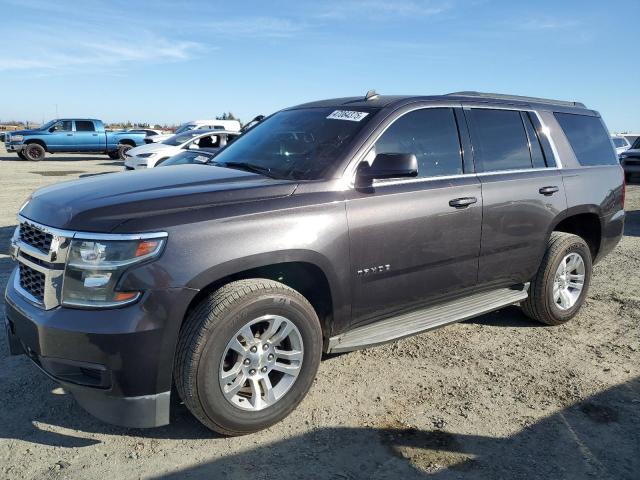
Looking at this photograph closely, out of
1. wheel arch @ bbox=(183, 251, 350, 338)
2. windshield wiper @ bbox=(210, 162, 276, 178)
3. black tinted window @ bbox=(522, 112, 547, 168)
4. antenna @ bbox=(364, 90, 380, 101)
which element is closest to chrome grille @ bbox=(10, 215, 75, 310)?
wheel arch @ bbox=(183, 251, 350, 338)

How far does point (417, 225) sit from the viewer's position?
3443 millimetres

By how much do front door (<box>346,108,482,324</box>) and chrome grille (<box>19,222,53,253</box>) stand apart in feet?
5.46

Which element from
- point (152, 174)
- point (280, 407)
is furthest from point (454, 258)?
point (152, 174)

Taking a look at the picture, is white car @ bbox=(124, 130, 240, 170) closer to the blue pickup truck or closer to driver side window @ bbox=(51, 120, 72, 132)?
the blue pickup truck

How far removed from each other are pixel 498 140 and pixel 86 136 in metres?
23.5

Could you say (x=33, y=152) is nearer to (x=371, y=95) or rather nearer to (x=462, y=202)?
(x=371, y=95)

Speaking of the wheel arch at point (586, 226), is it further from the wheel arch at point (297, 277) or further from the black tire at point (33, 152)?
the black tire at point (33, 152)

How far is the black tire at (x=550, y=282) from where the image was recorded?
4.41 metres

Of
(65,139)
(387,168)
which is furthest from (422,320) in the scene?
(65,139)

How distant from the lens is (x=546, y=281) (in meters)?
4.43

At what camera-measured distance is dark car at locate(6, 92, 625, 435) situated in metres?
2.55

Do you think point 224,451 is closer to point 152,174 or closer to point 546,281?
point 152,174

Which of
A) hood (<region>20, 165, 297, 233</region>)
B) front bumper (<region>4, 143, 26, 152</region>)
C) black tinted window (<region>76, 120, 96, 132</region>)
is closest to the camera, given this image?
hood (<region>20, 165, 297, 233</region>)

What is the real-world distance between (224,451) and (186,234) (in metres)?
1.20
